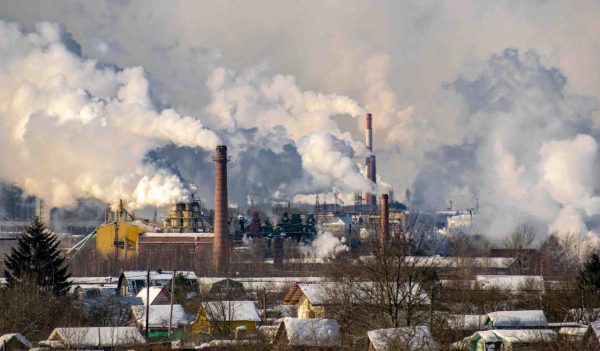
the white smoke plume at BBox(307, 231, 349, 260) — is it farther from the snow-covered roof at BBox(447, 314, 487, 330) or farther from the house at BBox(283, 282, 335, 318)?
the snow-covered roof at BBox(447, 314, 487, 330)

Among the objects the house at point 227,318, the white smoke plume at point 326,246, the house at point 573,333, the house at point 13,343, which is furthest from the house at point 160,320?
the white smoke plume at point 326,246

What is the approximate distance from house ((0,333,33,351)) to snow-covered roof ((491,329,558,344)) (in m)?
12.9

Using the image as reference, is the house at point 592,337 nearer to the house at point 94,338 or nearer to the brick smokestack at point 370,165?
the house at point 94,338

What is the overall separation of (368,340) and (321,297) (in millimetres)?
10060

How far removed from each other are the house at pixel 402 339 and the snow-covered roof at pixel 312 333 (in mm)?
2362

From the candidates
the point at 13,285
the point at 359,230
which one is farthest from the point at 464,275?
the point at 359,230

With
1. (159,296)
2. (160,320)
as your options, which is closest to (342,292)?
(160,320)

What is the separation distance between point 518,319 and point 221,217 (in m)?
40.8

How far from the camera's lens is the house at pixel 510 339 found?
33656 millimetres

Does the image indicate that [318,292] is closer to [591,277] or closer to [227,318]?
[227,318]

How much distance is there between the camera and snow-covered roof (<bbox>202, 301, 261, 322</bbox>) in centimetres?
4278

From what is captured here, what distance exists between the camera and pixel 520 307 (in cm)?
4716

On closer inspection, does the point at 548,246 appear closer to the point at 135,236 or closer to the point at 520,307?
the point at 135,236

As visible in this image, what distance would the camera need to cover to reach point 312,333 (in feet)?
115
